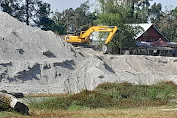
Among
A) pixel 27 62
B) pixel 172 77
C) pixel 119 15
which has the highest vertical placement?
pixel 119 15

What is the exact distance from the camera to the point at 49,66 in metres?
35.7

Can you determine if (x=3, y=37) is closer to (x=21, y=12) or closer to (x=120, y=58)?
(x=120, y=58)

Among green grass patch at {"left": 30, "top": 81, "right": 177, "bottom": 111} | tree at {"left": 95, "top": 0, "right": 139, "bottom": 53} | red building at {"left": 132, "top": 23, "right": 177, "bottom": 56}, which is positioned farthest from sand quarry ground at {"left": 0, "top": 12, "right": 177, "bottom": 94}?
red building at {"left": 132, "top": 23, "right": 177, "bottom": 56}

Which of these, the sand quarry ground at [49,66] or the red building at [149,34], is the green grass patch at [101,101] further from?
the red building at [149,34]

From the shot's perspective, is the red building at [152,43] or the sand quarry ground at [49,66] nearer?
the sand quarry ground at [49,66]

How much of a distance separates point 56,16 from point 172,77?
1627 inches

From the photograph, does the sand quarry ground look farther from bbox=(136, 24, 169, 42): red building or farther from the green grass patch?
bbox=(136, 24, 169, 42): red building

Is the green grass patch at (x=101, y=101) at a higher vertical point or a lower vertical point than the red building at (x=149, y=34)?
lower

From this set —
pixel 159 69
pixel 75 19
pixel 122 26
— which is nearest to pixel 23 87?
pixel 159 69

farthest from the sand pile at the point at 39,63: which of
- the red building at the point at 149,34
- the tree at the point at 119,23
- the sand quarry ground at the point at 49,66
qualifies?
the red building at the point at 149,34

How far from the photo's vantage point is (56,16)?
258 feet

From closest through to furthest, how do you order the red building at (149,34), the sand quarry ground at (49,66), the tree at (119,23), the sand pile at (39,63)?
the sand pile at (39,63) < the sand quarry ground at (49,66) < the tree at (119,23) < the red building at (149,34)

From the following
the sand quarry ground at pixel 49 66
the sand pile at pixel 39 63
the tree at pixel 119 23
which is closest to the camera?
the sand pile at pixel 39 63

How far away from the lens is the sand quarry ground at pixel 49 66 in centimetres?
3272
